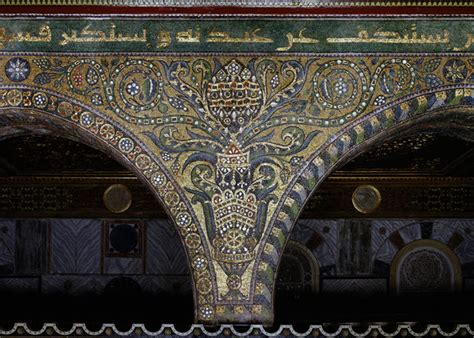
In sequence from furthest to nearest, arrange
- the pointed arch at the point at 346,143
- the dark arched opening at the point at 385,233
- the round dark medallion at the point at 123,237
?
the round dark medallion at the point at 123,237 < the dark arched opening at the point at 385,233 < the pointed arch at the point at 346,143

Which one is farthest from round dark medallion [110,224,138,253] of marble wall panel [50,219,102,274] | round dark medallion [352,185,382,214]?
round dark medallion [352,185,382,214]

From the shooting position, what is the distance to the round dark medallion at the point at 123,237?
723cm

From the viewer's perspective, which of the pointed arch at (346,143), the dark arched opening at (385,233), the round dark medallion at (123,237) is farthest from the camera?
the round dark medallion at (123,237)

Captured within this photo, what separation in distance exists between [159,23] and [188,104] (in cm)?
45

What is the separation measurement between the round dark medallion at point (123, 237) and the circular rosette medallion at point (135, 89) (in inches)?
107

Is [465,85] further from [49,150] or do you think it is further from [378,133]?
[49,150]

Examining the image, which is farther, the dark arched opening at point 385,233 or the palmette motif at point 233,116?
the dark arched opening at point 385,233

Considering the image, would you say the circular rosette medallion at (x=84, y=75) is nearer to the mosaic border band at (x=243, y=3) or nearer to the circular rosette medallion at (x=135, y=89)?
the circular rosette medallion at (x=135, y=89)

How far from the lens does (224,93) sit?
4668 mm

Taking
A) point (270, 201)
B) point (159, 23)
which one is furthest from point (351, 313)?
point (159, 23)

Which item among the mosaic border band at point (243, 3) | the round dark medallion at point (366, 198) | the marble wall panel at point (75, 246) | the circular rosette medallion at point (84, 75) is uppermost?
the mosaic border band at point (243, 3)

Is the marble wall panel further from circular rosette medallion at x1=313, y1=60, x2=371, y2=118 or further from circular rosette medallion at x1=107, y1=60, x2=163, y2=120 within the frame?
circular rosette medallion at x1=313, y1=60, x2=371, y2=118

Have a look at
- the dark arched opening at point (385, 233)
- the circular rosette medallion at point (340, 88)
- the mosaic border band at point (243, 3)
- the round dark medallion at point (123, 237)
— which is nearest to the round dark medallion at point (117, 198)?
the round dark medallion at point (123, 237)

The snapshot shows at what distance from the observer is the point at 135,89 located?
467 cm
